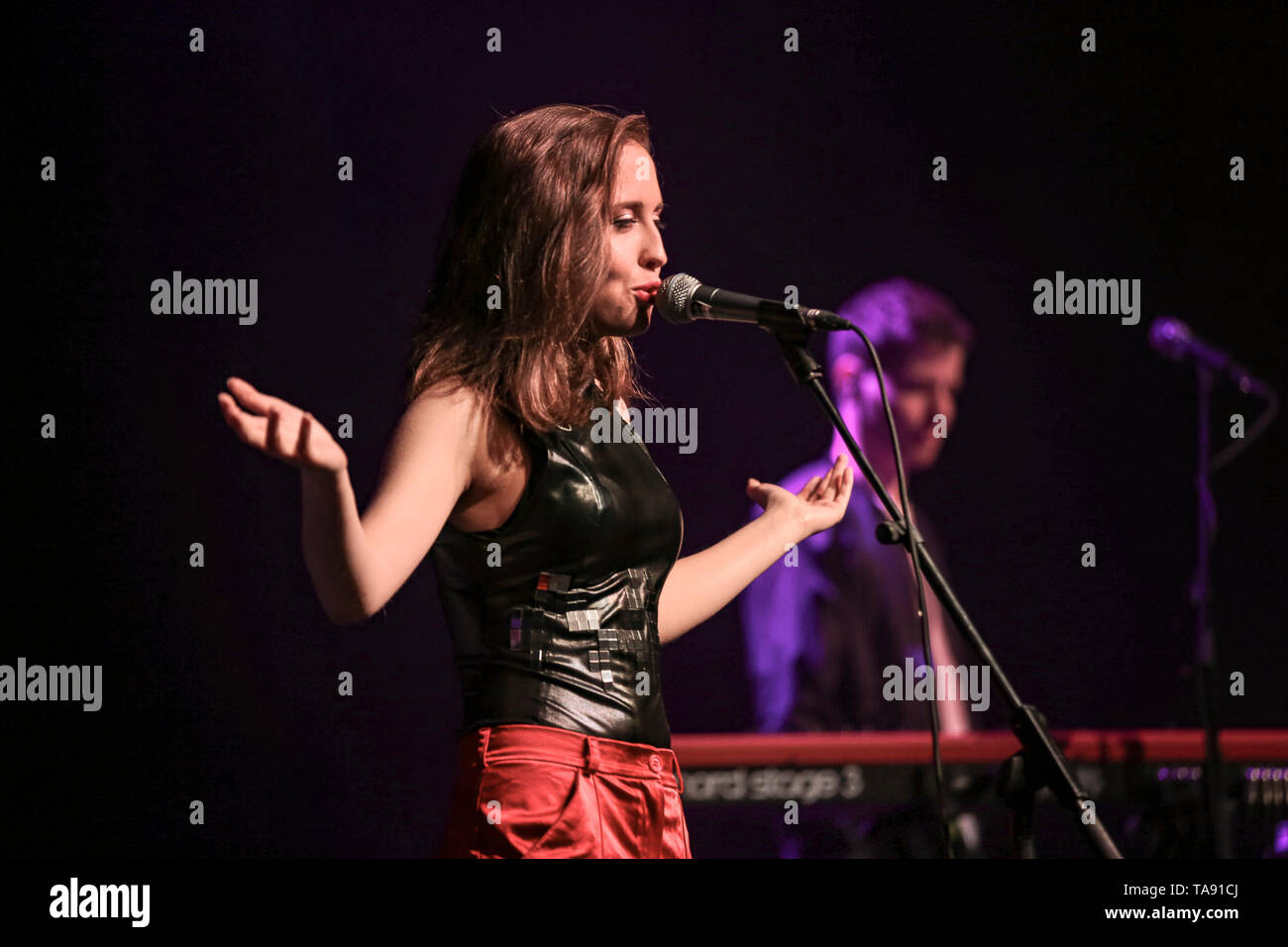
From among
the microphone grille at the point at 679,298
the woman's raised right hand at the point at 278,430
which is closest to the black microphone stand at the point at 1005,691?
the microphone grille at the point at 679,298

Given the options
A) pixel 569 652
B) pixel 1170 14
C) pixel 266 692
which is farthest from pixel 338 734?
pixel 1170 14

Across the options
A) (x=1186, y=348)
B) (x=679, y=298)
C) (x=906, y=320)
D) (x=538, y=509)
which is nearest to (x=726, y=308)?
(x=679, y=298)

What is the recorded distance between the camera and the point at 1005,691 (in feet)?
5.60

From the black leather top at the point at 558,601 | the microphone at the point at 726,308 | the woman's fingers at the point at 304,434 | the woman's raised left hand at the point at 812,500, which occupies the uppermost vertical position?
the microphone at the point at 726,308

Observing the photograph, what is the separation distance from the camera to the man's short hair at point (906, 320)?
340cm

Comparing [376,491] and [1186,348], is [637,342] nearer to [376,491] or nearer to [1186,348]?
[1186,348]

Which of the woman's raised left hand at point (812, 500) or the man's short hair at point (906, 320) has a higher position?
the man's short hair at point (906, 320)

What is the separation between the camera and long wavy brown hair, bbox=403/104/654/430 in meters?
1.71

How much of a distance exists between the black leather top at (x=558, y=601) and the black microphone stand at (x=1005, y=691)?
0.94ft

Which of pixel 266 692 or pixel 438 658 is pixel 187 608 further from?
pixel 438 658

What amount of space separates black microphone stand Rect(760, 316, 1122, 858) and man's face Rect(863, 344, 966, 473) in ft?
5.73

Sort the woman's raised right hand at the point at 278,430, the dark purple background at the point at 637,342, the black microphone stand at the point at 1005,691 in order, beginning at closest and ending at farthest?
the woman's raised right hand at the point at 278,430 → the black microphone stand at the point at 1005,691 → the dark purple background at the point at 637,342

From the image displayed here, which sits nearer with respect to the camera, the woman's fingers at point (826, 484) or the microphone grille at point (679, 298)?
the microphone grille at point (679, 298)

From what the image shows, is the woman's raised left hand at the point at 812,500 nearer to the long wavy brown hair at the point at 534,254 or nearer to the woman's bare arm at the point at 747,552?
the woman's bare arm at the point at 747,552
